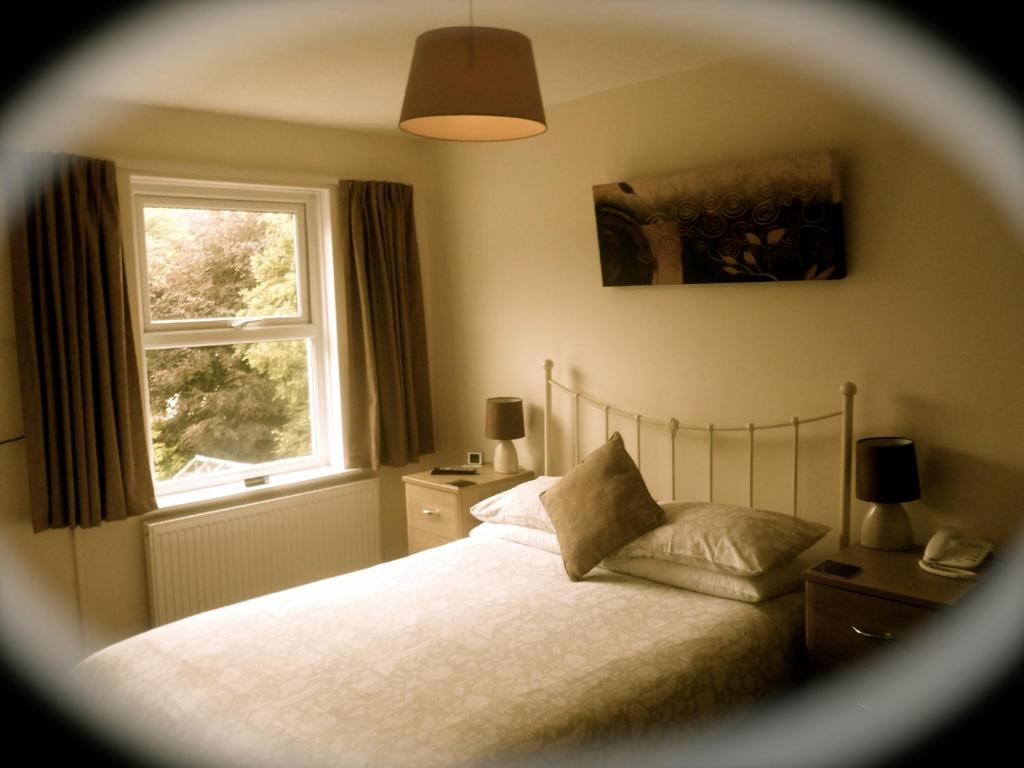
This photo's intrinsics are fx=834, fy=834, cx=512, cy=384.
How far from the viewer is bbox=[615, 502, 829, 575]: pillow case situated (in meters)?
2.67

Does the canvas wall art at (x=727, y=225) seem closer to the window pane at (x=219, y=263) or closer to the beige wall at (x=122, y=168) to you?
the beige wall at (x=122, y=168)

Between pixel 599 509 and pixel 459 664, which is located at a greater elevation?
pixel 599 509

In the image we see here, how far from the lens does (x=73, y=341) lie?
336cm

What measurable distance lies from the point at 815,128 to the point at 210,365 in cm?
284

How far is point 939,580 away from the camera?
2465mm

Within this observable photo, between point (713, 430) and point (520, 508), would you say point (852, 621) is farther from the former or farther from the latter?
point (520, 508)

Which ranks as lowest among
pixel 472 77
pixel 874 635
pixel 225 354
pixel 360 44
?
pixel 874 635

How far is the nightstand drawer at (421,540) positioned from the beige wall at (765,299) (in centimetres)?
63

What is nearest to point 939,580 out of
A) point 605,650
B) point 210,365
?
point 605,650

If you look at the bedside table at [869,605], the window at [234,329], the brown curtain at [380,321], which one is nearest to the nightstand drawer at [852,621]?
the bedside table at [869,605]

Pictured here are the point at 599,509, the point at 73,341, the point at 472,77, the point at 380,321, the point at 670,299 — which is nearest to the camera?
the point at 472,77

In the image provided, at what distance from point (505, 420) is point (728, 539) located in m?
1.51

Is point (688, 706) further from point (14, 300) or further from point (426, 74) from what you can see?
point (14, 300)

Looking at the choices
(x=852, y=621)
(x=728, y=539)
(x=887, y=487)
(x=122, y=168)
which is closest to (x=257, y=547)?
(x=122, y=168)
